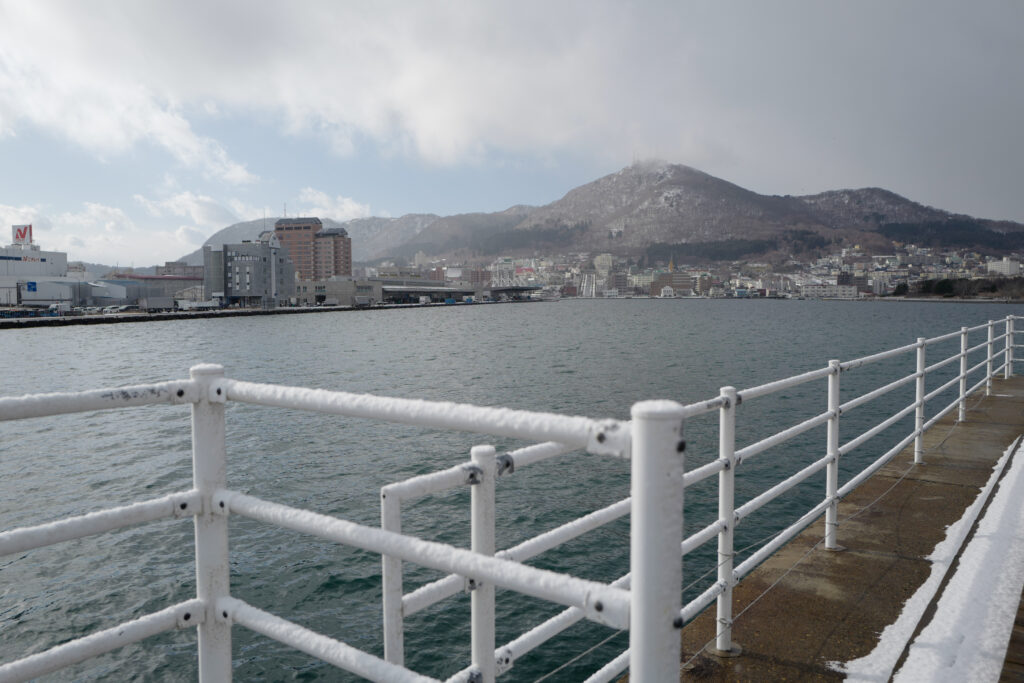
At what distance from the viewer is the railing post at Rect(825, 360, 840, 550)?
436 cm

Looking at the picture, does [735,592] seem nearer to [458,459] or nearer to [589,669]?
[589,669]

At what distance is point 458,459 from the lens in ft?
53.5

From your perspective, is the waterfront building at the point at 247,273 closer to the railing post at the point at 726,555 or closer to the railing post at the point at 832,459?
the railing post at the point at 832,459

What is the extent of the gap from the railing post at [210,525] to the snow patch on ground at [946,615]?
9.37 ft

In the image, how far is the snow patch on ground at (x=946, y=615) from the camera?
10.5 ft

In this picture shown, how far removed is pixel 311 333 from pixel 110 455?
62459 mm

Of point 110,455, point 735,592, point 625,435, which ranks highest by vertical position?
point 625,435

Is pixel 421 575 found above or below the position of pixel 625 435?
below

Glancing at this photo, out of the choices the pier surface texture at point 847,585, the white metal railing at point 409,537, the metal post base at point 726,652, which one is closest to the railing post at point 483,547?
the white metal railing at point 409,537

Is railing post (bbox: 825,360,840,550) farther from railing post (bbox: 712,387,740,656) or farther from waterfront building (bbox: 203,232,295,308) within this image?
waterfront building (bbox: 203,232,295,308)

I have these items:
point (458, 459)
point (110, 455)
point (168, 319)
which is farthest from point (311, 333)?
point (458, 459)

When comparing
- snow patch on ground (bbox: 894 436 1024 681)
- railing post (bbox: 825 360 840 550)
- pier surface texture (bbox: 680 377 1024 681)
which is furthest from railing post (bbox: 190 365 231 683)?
railing post (bbox: 825 360 840 550)

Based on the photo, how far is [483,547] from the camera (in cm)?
194

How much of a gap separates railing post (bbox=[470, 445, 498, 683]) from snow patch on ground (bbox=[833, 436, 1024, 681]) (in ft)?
7.07
